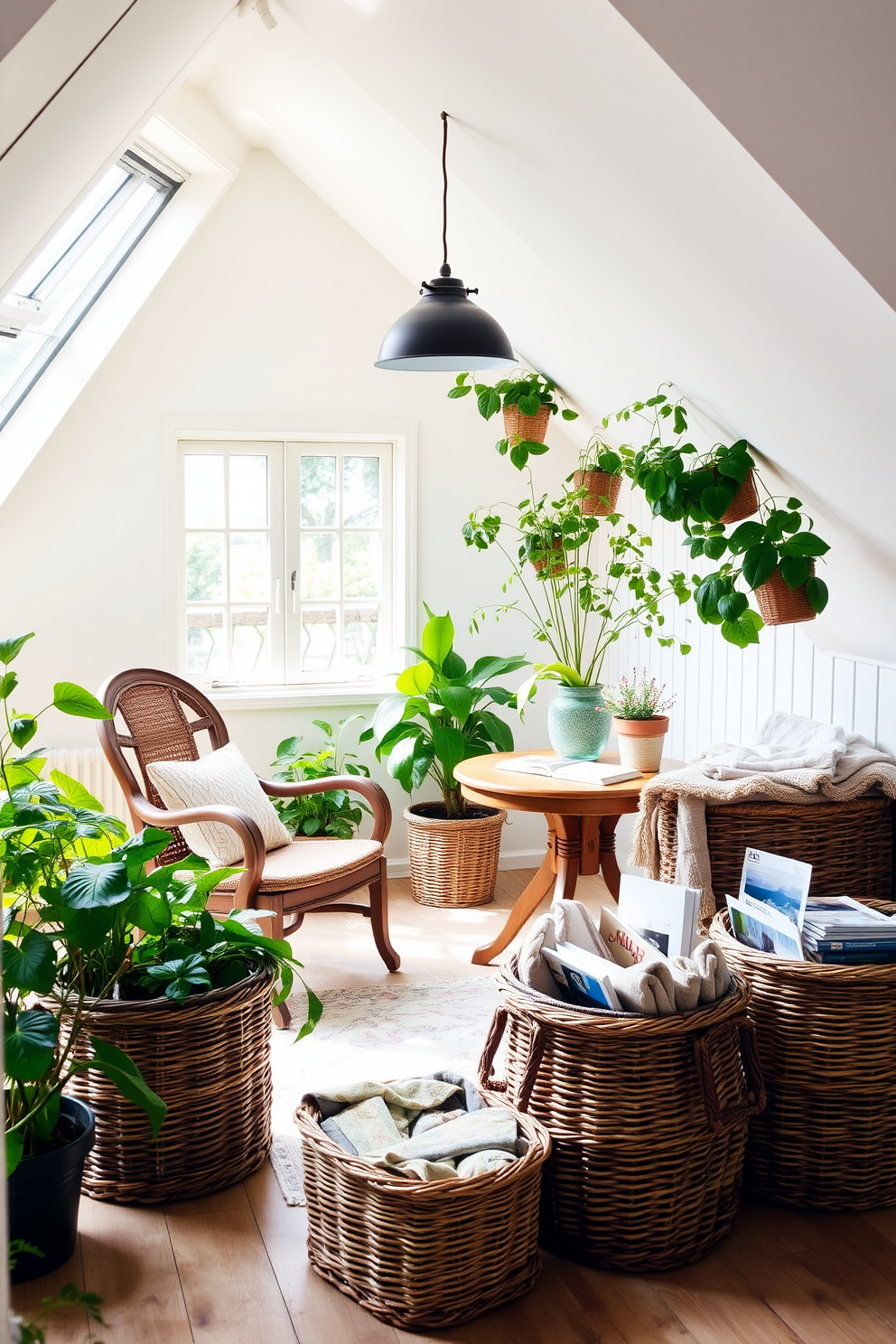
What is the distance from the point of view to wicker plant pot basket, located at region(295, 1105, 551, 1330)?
197 centimetres

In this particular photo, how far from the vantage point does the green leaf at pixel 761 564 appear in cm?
288

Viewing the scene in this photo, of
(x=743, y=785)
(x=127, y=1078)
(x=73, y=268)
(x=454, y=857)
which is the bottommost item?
(x=454, y=857)

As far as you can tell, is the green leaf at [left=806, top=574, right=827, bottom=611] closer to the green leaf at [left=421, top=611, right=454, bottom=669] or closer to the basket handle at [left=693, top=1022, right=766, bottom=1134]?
the basket handle at [left=693, top=1022, right=766, bottom=1134]

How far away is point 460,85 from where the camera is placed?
2.58 metres

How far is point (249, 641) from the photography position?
4.80 m

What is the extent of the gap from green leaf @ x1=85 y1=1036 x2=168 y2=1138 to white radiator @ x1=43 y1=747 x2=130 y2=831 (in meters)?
2.16

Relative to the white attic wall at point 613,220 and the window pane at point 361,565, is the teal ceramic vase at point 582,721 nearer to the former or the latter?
the white attic wall at point 613,220

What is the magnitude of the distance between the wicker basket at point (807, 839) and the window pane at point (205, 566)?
2.42m

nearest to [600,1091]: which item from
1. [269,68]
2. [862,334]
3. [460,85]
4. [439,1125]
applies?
[439,1125]

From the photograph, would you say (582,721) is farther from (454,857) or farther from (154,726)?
(154,726)

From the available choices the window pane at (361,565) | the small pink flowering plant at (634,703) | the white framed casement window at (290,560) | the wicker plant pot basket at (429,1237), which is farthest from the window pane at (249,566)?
the wicker plant pot basket at (429,1237)

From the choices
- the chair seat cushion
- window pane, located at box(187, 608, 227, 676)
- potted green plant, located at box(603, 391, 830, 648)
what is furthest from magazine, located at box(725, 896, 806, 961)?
window pane, located at box(187, 608, 227, 676)

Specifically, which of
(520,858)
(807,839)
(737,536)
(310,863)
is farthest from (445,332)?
(520,858)

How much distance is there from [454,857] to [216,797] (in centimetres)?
129
